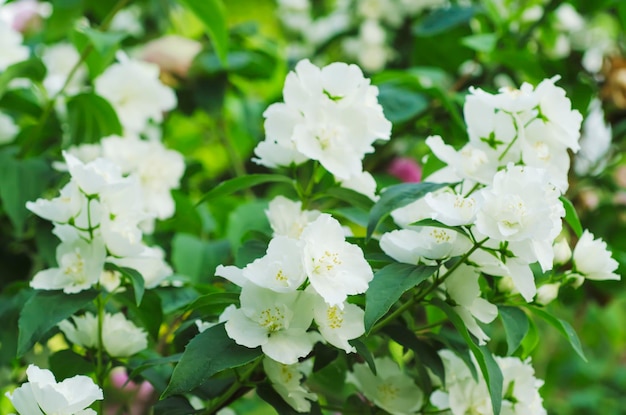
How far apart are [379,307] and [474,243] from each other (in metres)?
0.09

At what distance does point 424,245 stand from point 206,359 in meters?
0.18

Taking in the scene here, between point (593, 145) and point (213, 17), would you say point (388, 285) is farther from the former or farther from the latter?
point (593, 145)

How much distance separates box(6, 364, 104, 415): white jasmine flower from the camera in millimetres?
545

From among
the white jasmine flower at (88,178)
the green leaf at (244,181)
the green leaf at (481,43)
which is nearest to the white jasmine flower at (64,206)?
the white jasmine flower at (88,178)

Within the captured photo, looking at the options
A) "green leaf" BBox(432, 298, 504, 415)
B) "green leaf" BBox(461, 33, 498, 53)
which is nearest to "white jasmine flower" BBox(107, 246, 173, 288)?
"green leaf" BBox(432, 298, 504, 415)

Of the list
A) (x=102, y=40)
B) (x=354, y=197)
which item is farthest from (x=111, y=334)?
(x=102, y=40)

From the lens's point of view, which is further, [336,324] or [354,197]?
[354,197]

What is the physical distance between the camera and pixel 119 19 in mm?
1679

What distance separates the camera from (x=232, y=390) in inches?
24.8

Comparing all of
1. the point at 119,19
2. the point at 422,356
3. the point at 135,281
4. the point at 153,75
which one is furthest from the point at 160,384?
the point at 119,19

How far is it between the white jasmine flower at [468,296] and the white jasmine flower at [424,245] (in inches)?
0.9

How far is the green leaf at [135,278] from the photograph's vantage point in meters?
0.64

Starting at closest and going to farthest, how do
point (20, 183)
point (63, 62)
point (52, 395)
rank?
point (52, 395) < point (20, 183) < point (63, 62)

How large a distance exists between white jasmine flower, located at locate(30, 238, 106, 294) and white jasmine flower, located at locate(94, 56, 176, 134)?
1.29 feet
